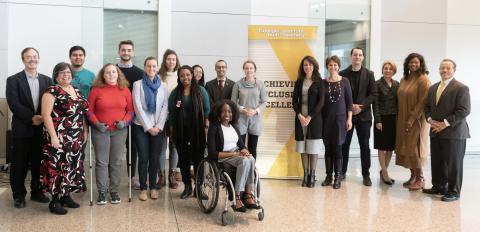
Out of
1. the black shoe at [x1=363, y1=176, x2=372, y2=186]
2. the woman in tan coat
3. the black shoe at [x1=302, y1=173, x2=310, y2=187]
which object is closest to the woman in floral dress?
the black shoe at [x1=302, y1=173, x2=310, y2=187]

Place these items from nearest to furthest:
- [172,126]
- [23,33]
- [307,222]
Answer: [307,222] < [172,126] < [23,33]

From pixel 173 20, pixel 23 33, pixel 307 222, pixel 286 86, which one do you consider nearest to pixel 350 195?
pixel 307 222

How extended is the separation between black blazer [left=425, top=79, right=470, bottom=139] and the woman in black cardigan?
51.5 inches

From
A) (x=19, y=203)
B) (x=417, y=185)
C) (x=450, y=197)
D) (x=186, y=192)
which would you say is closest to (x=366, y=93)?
(x=417, y=185)

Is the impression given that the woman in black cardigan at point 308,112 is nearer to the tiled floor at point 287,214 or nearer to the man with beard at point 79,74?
the tiled floor at point 287,214

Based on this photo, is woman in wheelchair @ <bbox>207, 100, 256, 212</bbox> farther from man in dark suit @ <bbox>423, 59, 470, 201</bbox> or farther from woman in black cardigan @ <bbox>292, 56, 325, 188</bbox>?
man in dark suit @ <bbox>423, 59, 470, 201</bbox>

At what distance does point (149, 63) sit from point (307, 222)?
7.28 feet

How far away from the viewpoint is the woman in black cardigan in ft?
16.1

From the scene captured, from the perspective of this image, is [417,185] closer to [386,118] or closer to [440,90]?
[386,118]

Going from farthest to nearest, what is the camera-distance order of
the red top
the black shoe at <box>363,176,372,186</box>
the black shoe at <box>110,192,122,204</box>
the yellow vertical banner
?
the yellow vertical banner, the black shoe at <box>363,176,372,186</box>, the black shoe at <box>110,192,122,204</box>, the red top

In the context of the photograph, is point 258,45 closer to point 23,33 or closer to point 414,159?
point 414,159

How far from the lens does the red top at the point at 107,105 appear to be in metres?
3.94

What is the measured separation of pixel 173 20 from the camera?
6.91 m

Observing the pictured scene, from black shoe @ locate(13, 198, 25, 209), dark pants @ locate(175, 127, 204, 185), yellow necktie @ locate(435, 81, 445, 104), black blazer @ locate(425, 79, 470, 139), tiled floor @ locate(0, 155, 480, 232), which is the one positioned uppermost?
yellow necktie @ locate(435, 81, 445, 104)
